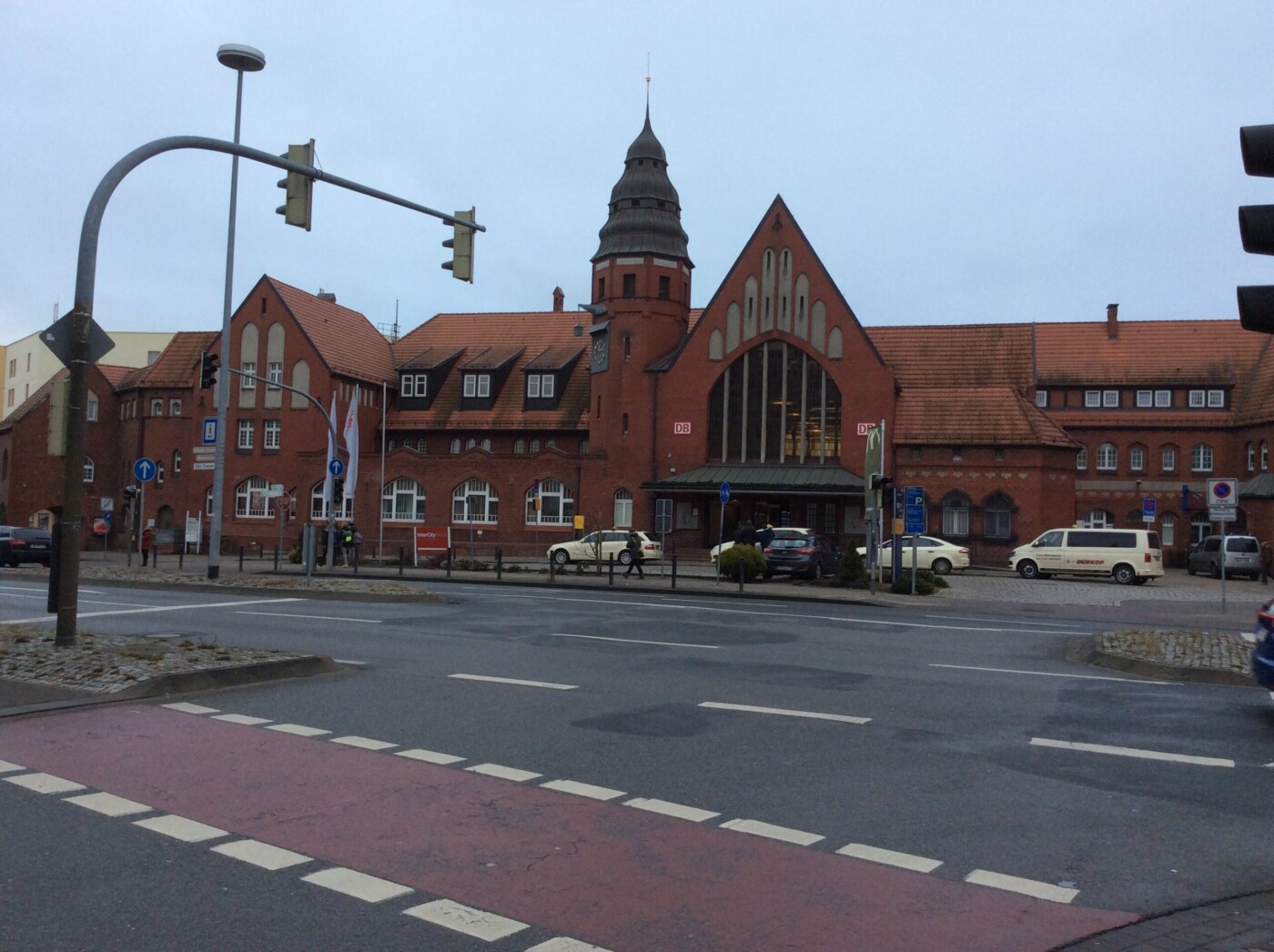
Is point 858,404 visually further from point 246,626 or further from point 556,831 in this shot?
point 556,831

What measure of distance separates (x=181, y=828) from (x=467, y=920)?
85.3 inches

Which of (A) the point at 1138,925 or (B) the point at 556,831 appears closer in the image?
(A) the point at 1138,925

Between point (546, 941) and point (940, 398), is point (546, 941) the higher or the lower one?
the lower one

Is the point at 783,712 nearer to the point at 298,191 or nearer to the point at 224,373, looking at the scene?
the point at 298,191

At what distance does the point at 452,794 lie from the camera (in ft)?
23.1

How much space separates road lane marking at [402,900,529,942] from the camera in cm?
471

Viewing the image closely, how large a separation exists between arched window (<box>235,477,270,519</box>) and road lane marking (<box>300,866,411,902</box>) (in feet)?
177

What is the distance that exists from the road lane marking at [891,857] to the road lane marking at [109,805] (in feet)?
13.0

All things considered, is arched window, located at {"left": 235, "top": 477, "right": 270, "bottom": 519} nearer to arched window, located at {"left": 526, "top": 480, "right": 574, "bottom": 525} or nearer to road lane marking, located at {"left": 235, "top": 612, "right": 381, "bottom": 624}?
arched window, located at {"left": 526, "top": 480, "right": 574, "bottom": 525}

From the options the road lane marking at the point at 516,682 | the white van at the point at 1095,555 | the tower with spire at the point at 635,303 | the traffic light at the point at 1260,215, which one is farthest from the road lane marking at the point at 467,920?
the tower with spire at the point at 635,303

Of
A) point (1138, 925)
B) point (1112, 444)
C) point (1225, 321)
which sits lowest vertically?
point (1138, 925)

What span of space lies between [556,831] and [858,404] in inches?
1787

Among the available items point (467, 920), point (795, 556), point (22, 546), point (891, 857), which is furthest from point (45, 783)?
point (22, 546)

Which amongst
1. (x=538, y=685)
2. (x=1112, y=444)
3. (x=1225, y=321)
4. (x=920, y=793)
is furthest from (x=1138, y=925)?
(x=1225, y=321)
